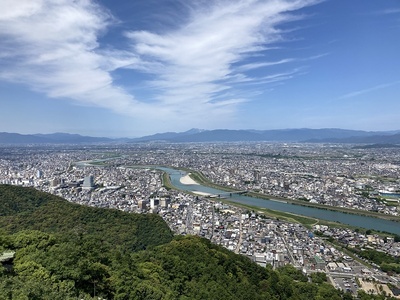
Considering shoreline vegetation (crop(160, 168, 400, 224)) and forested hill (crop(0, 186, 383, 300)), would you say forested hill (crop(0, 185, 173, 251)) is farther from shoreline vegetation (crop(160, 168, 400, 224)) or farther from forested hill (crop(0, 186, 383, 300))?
shoreline vegetation (crop(160, 168, 400, 224))

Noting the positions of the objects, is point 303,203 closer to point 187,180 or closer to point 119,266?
point 187,180

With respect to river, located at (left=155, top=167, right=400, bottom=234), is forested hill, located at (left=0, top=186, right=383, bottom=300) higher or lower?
higher

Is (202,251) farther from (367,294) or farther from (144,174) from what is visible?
(144,174)

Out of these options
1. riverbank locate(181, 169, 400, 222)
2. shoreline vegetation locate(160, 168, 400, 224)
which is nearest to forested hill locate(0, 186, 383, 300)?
shoreline vegetation locate(160, 168, 400, 224)

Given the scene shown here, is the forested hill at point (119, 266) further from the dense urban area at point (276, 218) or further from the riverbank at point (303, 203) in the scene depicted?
the riverbank at point (303, 203)

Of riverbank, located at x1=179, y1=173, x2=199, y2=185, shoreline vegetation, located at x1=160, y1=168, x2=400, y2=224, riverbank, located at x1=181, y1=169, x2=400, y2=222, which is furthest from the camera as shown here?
riverbank, located at x1=179, y1=173, x2=199, y2=185

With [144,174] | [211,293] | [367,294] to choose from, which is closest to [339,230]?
[367,294]

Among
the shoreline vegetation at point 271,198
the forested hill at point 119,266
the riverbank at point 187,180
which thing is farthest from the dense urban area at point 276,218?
the forested hill at point 119,266

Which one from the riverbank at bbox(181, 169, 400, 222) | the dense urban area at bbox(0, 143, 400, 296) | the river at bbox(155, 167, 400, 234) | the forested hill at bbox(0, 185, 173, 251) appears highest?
the forested hill at bbox(0, 185, 173, 251)
